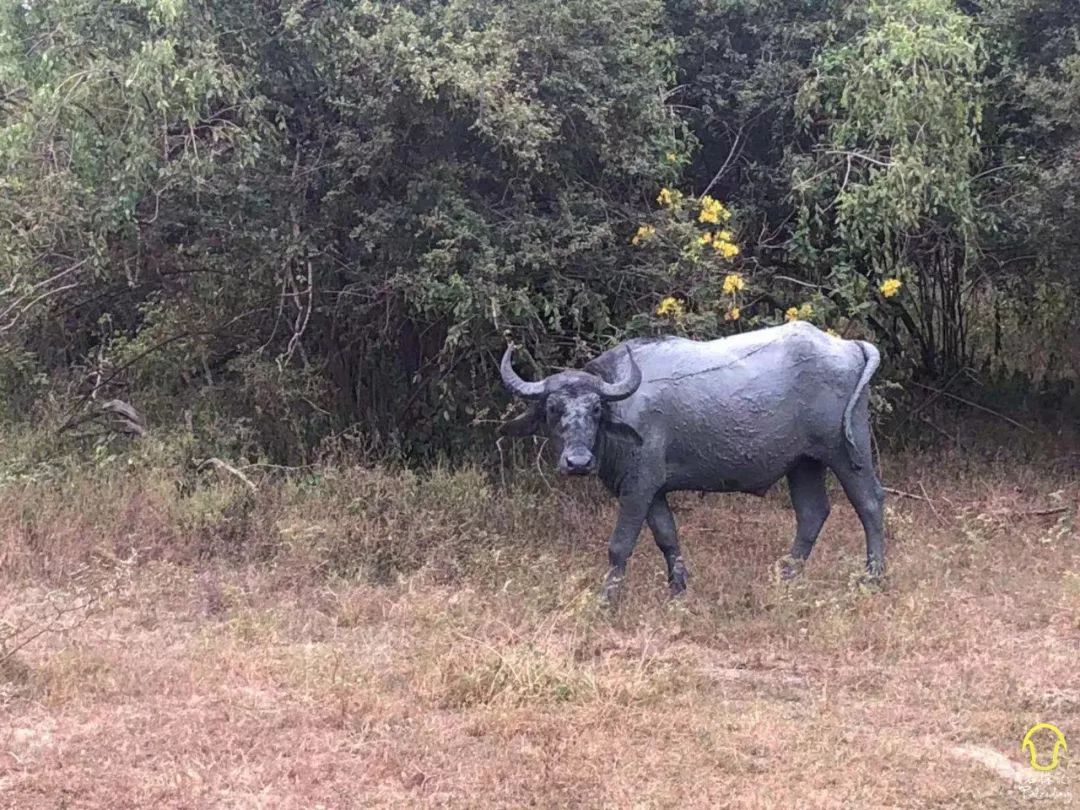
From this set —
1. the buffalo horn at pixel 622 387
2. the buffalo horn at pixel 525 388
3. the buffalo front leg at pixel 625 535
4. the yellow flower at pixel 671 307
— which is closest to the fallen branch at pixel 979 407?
the yellow flower at pixel 671 307

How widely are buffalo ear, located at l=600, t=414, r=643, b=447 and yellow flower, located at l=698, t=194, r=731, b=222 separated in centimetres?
249

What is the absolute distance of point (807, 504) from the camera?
8.23m

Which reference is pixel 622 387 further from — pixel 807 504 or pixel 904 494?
pixel 904 494

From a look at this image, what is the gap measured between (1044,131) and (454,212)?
17.1 ft

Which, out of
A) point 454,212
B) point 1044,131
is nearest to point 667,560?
point 454,212

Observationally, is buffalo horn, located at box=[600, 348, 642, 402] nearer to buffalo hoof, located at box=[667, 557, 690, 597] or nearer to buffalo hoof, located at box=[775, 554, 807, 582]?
buffalo hoof, located at box=[667, 557, 690, 597]

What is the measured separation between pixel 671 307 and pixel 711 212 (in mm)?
822

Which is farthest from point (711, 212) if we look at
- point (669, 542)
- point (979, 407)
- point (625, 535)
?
point (979, 407)

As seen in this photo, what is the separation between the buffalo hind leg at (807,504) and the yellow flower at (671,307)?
161cm

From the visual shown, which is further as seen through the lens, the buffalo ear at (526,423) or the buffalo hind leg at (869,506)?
the buffalo hind leg at (869,506)

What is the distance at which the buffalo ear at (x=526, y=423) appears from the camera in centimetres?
760

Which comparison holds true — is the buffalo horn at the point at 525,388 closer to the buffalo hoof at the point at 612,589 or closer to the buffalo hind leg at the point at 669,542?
the buffalo hind leg at the point at 669,542

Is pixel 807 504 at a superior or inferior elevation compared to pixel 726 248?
inferior

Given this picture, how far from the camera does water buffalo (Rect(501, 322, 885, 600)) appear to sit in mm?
7480
